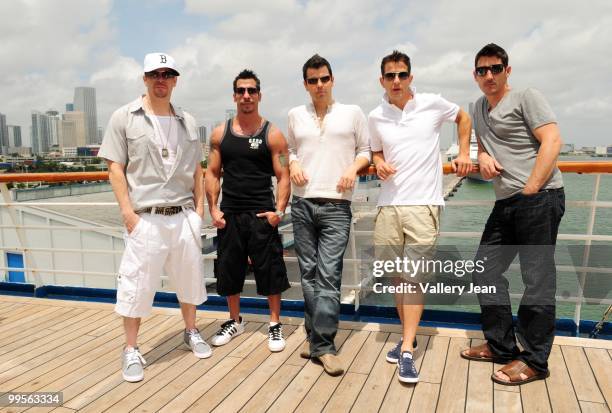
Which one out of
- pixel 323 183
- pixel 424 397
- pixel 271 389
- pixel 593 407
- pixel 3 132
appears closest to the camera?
pixel 593 407

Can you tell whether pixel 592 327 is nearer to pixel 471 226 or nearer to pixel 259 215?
pixel 259 215

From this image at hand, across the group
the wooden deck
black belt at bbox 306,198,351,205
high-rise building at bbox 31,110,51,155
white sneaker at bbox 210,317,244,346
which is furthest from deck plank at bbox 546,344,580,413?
high-rise building at bbox 31,110,51,155

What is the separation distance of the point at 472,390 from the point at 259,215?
1448 mm

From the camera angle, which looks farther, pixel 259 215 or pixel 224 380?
pixel 259 215

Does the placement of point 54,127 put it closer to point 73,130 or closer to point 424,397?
point 73,130

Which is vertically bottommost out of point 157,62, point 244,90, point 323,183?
point 323,183

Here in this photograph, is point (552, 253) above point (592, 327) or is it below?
above

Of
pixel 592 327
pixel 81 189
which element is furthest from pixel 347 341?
pixel 81 189

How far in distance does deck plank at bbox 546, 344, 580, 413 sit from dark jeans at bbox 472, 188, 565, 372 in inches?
3.6

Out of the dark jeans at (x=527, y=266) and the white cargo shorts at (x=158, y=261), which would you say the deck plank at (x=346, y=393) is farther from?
the white cargo shorts at (x=158, y=261)

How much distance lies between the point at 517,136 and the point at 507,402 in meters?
1.24

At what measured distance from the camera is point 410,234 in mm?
2373

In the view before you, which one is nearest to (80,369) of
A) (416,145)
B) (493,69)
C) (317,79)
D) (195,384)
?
(195,384)

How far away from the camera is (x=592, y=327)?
2.84 meters
